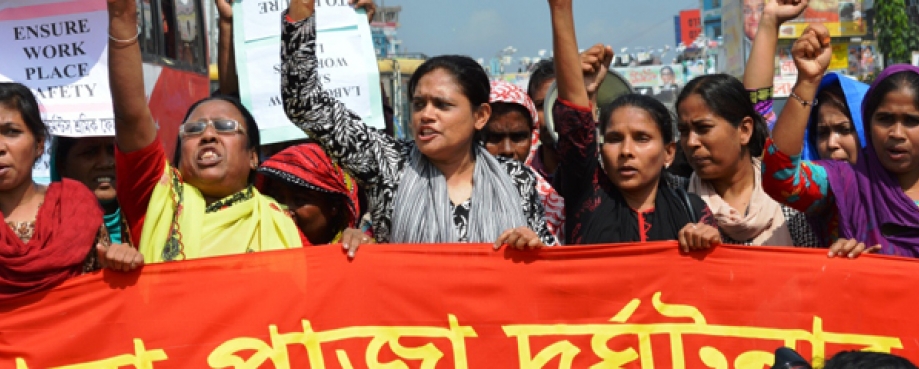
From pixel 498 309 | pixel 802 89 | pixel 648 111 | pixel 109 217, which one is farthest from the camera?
pixel 109 217

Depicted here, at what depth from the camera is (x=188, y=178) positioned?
3703 millimetres

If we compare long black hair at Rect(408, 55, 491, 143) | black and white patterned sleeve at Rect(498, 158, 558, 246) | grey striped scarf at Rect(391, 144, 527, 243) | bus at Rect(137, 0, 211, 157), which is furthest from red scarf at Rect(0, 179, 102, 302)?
bus at Rect(137, 0, 211, 157)

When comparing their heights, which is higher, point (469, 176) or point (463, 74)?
point (463, 74)

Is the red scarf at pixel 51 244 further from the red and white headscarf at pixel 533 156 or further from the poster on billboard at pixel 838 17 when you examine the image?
the poster on billboard at pixel 838 17

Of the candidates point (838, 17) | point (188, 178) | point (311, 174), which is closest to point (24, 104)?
point (188, 178)

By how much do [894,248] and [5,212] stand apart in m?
2.80

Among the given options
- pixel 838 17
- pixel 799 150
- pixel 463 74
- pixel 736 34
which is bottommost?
pixel 736 34

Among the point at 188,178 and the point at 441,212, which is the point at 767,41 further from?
the point at 188,178

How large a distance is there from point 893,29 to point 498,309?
4498cm

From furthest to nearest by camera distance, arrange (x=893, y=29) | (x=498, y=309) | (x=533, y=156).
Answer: (x=893, y=29)
(x=533, y=156)
(x=498, y=309)

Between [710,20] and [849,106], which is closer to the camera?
[849,106]

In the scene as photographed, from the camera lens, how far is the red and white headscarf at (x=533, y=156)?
380 cm

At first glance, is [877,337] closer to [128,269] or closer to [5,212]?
[128,269]

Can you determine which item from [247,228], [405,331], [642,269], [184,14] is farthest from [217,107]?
[184,14]
